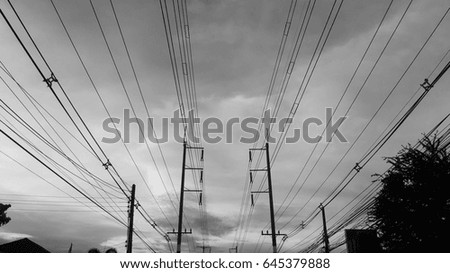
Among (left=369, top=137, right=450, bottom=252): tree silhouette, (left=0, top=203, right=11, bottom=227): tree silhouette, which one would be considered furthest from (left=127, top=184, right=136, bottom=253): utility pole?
(left=0, top=203, right=11, bottom=227): tree silhouette

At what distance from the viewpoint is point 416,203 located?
1567 centimetres

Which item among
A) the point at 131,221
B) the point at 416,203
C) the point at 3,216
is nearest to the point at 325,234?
the point at 416,203

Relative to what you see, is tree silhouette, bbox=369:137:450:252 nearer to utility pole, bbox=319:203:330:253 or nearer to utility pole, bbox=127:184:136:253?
utility pole, bbox=319:203:330:253

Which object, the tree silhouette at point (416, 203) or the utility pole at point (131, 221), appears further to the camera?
the utility pole at point (131, 221)

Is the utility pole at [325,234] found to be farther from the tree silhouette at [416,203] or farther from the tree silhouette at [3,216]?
the tree silhouette at [3,216]

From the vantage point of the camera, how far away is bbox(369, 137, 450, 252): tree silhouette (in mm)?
14438

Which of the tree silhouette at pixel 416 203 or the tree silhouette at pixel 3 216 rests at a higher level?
the tree silhouette at pixel 3 216

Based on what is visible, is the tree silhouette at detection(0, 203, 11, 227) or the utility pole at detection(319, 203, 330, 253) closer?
the utility pole at detection(319, 203, 330, 253)

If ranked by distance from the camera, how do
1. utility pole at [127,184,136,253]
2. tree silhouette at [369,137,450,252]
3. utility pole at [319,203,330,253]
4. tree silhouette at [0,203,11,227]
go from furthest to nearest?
tree silhouette at [0,203,11,227], utility pole at [319,203,330,253], utility pole at [127,184,136,253], tree silhouette at [369,137,450,252]

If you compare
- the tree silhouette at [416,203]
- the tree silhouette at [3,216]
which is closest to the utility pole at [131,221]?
the tree silhouette at [416,203]

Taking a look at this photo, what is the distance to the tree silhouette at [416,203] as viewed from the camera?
47.4 feet

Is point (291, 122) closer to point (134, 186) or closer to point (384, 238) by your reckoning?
point (384, 238)
